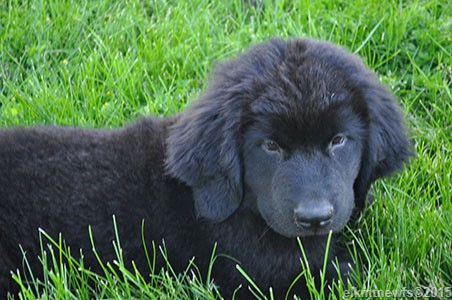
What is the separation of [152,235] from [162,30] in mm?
1929

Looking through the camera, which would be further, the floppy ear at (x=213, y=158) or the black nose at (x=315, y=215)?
the floppy ear at (x=213, y=158)

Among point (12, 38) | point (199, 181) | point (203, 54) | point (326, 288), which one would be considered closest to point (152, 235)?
point (199, 181)

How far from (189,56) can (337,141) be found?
1771 mm


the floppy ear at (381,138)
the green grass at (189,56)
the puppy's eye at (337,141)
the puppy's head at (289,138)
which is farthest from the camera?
the green grass at (189,56)

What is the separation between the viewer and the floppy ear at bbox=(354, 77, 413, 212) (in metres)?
4.06

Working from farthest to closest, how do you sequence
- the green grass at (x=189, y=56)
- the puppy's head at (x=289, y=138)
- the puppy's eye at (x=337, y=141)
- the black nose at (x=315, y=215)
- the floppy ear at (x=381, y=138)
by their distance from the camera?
the green grass at (x=189, y=56), the floppy ear at (x=381, y=138), the puppy's eye at (x=337, y=141), the puppy's head at (x=289, y=138), the black nose at (x=315, y=215)

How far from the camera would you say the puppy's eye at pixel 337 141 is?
3947 millimetres

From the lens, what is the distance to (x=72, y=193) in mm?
4129

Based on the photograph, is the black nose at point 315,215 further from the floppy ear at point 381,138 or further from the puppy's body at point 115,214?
the floppy ear at point 381,138

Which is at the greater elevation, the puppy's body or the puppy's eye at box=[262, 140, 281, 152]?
the puppy's eye at box=[262, 140, 281, 152]

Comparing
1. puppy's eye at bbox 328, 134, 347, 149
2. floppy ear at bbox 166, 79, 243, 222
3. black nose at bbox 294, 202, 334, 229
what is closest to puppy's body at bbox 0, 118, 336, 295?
floppy ear at bbox 166, 79, 243, 222

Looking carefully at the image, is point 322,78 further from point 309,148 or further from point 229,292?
point 229,292

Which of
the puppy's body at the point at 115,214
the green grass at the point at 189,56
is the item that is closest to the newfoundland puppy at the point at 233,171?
the puppy's body at the point at 115,214

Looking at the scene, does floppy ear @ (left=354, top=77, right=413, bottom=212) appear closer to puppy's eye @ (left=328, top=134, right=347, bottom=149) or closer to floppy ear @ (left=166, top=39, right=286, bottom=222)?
puppy's eye @ (left=328, top=134, right=347, bottom=149)
